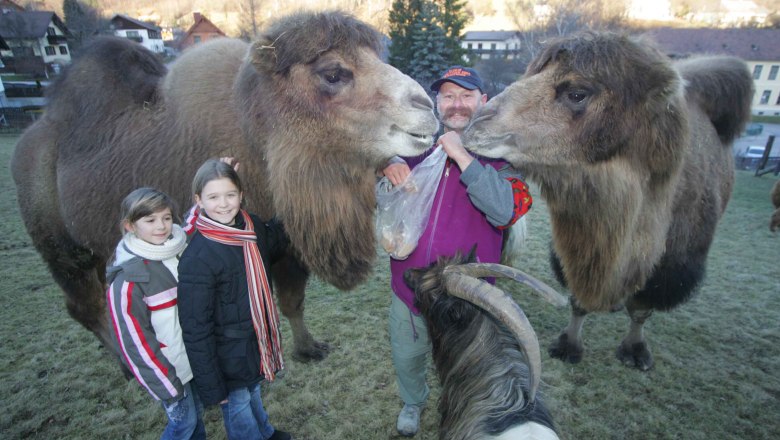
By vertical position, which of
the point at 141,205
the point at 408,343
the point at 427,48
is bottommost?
the point at 408,343

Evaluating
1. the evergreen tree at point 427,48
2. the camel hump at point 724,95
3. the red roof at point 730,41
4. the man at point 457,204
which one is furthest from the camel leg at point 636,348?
the red roof at point 730,41

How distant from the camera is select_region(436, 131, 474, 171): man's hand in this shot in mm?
2279

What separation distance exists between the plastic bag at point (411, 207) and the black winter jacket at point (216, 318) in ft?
3.06

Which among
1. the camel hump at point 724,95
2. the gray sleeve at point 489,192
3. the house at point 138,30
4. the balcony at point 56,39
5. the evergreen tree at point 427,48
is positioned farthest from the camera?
the house at point 138,30

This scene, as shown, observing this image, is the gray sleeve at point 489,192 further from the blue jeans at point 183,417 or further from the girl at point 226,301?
the blue jeans at point 183,417

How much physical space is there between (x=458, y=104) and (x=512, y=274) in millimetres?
1339

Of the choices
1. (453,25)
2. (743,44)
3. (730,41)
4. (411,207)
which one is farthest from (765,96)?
(411,207)

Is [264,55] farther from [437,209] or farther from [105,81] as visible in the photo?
[105,81]

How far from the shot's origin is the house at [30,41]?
33.7 metres

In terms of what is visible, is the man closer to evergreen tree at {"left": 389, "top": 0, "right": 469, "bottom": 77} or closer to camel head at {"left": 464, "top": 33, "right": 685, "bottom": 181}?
camel head at {"left": 464, "top": 33, "right": 685, "bottom": 181}

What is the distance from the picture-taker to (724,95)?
390cm

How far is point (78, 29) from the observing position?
37.3 meters

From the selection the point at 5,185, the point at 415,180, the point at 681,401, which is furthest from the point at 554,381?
the point at 5,185

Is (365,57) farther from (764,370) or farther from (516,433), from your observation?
(764,370)
